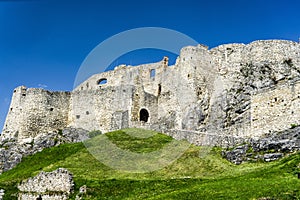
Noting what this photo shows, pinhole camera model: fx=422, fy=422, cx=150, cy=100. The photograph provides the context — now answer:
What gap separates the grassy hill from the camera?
2052 cm

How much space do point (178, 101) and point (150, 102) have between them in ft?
13.4

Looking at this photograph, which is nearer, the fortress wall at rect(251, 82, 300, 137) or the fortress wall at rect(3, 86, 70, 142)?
the fortress wall at rect(251, 82, 300, 137)

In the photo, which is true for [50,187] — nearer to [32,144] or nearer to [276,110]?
[32,144]

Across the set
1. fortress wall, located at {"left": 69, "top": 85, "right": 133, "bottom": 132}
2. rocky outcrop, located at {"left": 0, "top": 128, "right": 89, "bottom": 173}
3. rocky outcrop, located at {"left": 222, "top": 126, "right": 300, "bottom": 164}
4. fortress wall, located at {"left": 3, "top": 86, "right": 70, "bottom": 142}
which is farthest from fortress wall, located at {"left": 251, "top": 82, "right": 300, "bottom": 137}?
fortress wall, located at {"left": 3, "top": 86, "right": 70, "bottom": 142}

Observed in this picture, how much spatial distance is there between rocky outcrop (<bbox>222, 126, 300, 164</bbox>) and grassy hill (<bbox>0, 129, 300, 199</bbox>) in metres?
0.84

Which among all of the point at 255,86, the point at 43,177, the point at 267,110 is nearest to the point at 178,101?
the point at 255,86

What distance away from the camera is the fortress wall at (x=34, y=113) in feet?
161

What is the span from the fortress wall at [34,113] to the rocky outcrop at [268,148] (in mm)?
26355

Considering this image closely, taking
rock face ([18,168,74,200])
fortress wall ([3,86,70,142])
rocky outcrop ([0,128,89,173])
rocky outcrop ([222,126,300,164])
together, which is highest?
fortress wall ([3,86,70,142])

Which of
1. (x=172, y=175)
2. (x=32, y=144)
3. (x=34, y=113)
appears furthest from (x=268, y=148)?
(x=34, y=113)

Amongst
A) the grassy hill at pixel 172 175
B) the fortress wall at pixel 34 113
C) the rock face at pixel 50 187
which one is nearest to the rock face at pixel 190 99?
the fortress wall at pixel 34 113

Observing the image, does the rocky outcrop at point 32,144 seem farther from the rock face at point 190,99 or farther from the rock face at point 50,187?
the rock face at point 50,187

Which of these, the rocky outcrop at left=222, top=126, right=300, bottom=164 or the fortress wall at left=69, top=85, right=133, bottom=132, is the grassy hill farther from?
the fortress wall at left=69, top=85, right=133, bottom=132

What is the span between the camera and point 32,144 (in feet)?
145
